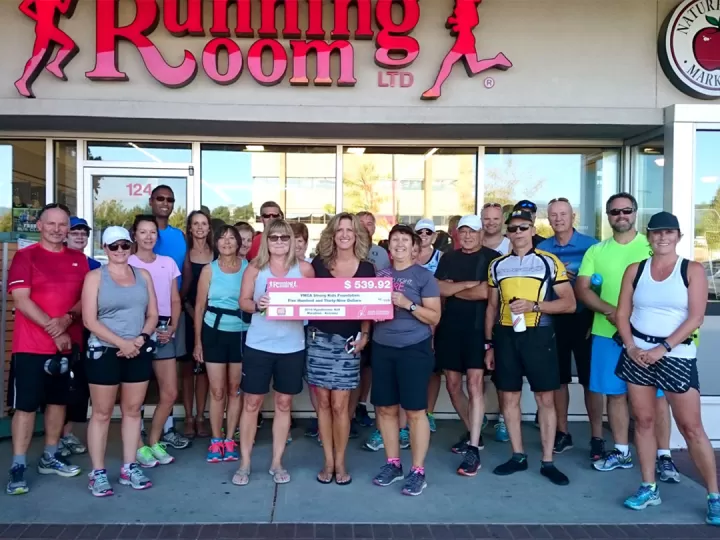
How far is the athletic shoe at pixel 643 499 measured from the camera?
13.4ft

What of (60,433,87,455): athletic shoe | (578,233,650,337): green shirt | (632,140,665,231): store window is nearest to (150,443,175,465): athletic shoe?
(60,433,87,455): athletic shoe

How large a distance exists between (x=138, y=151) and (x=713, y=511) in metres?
6.00

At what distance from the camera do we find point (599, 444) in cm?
504

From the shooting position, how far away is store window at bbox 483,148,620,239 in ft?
22.1

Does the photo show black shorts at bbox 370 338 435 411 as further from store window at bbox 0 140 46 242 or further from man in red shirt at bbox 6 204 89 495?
store window at bbox 0 140 46 242

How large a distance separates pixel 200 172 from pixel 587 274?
410cm

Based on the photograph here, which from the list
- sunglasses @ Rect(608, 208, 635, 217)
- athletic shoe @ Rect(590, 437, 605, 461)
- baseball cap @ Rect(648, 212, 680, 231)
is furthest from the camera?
athletic shoe @ Rect(590, 437, 605, 461)

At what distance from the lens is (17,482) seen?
4.27m

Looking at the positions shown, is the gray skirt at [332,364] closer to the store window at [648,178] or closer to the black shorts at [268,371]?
the black shorts at [268,371]

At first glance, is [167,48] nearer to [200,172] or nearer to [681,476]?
[200,172]

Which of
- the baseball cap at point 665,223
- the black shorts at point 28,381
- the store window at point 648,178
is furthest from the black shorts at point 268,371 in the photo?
the store window at point 648,178

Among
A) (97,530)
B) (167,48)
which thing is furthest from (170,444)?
(167,48)

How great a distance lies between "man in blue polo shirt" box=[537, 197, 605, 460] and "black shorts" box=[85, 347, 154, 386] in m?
3.26

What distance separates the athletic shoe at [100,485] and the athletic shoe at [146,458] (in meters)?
0.51
